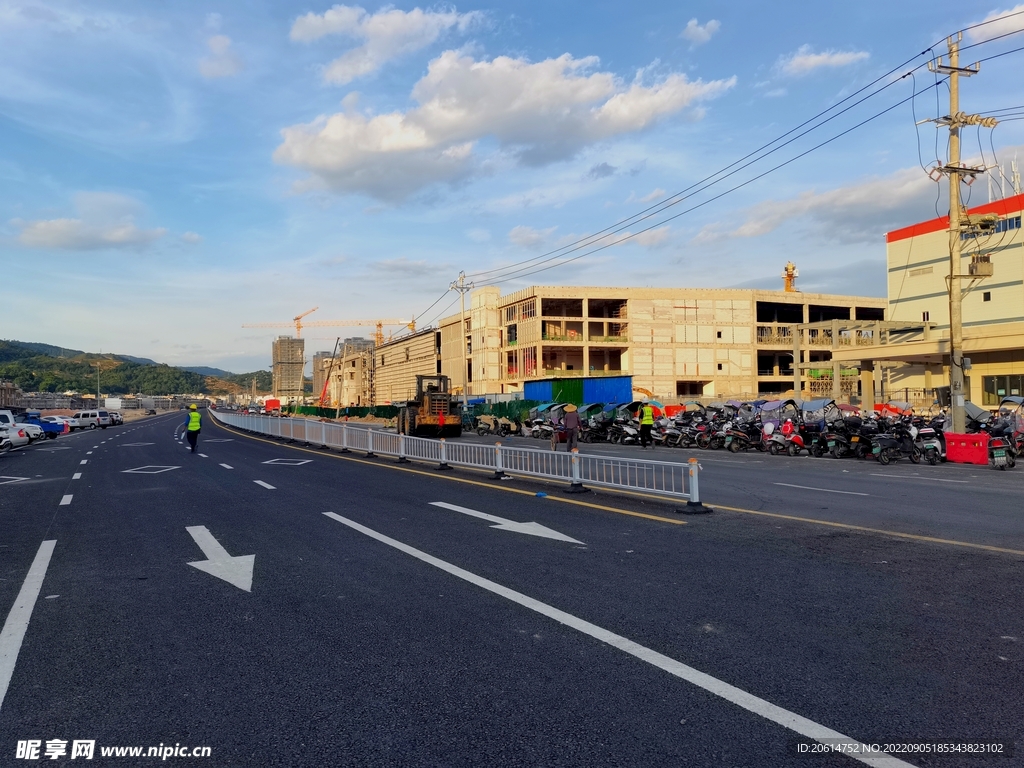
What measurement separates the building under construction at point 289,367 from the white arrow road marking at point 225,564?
559 ft

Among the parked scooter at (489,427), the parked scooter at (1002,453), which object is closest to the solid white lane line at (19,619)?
the parked scooter at (1002,453)

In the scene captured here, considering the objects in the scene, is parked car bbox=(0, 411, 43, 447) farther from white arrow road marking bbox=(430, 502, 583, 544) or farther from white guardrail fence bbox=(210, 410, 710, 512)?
white arrow road marking bbox=(430, 502, 583, 544)

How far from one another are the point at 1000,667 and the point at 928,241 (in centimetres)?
5407

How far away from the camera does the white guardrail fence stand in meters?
12.4

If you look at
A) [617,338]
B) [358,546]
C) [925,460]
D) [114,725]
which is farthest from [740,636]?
[617,338]

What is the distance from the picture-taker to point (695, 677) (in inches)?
179

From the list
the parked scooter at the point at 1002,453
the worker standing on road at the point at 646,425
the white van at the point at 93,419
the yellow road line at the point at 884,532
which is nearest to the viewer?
the yellow road line at the point at 884,532

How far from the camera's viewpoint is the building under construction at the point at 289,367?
178500 mm

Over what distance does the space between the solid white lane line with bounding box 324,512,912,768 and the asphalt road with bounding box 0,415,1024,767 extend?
0.02 metres

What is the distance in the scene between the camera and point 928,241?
50.4m

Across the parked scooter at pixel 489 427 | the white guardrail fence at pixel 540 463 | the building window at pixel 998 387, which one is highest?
the building window at pixel 998 387

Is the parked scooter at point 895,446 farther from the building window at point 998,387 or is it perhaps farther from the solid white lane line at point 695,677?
the building window at point 998,387

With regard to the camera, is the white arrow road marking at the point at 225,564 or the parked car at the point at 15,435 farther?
the parked car at the point at 15,435

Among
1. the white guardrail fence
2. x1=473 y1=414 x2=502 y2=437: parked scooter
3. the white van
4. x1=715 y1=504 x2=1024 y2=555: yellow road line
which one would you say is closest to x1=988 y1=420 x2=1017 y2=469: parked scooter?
the white guardrail fence
